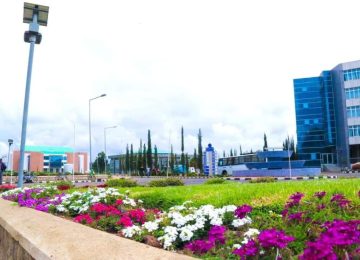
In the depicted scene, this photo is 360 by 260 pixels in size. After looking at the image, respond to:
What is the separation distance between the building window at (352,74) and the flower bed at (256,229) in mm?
53572

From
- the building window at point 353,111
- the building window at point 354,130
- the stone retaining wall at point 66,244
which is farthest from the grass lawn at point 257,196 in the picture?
the building window at point 353,111

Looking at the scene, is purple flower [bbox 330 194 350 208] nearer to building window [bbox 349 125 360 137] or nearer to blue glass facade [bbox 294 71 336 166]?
building window [bbox 349 125 360 137]

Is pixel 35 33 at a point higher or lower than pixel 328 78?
lower

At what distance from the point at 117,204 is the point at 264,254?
4617mm

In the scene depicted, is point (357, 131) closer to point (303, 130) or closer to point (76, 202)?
point (303, 130)

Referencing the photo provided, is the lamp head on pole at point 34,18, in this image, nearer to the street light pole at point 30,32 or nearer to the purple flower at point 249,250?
the street light pole at point 30,32

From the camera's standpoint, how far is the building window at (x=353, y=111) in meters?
52.4

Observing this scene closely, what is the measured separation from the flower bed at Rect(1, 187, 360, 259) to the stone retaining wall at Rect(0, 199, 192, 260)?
0.51 meters

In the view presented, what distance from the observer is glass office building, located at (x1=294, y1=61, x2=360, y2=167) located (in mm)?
52875

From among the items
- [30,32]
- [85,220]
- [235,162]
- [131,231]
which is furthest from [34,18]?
[235,162]

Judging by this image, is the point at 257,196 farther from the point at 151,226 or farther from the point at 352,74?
the point at 352,74

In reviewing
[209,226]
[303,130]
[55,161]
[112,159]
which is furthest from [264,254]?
[112,159]

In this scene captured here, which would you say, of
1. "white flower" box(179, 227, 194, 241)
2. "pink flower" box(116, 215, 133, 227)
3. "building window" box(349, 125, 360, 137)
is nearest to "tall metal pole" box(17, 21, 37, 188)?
"pink flower" box(116, 215, 133, 227)

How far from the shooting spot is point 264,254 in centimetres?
281
